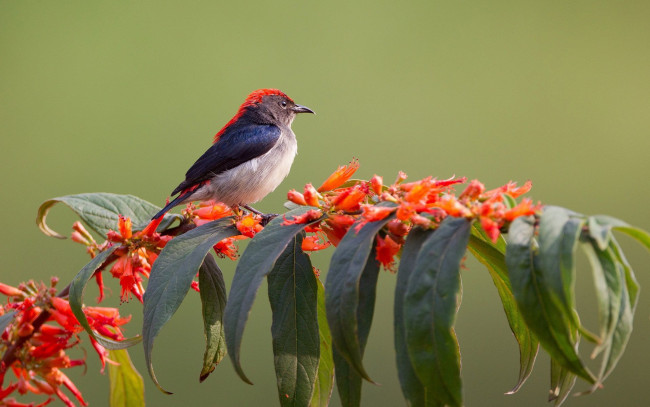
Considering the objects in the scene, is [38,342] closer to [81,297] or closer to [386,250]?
[81,297]

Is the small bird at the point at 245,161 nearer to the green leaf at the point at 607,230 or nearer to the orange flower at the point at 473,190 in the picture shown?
the orange flower at the point at 473,190

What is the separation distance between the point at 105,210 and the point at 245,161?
244 cm

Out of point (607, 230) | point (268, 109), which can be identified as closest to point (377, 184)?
point (607, 230)

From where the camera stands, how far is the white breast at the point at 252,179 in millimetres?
4375

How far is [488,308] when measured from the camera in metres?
6.19

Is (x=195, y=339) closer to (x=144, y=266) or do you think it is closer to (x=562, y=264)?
(x=144, y=266)

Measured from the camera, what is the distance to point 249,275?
145cm

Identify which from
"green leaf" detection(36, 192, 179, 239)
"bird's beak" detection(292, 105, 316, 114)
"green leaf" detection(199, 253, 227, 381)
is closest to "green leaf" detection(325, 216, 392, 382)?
"green leaf" detection(199, 253, 227, 381)

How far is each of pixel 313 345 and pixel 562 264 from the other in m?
0.62

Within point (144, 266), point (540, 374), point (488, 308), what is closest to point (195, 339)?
point (488, 308)

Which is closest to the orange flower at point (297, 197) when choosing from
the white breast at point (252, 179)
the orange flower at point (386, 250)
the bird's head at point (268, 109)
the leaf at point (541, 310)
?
the orange flower at point (386, 250)

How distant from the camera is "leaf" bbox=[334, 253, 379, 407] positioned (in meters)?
1.32

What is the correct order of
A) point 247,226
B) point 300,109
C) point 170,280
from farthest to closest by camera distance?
point 300,109, point 247,226, point 170,280

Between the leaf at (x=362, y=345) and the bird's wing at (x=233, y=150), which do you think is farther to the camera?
the bird's wing at (x=233, y=150)
